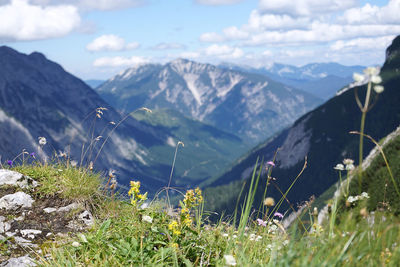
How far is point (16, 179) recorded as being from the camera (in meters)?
8.04

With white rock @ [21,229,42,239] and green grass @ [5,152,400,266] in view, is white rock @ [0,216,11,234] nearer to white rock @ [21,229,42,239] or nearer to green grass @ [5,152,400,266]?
white rock @ [21,229,42,239]

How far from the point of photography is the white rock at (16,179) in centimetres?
800

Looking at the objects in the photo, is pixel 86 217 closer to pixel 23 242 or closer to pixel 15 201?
pixel 23 242

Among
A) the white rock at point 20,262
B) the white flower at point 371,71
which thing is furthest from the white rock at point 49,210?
the white flower at point 371,71

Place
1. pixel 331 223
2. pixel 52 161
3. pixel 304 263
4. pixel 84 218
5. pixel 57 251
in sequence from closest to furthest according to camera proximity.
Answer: pixel 304 263
pixel 331 223
pixel 57 251
pixel 84 218
pixel 52 161

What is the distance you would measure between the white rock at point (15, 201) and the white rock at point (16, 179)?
389 mm

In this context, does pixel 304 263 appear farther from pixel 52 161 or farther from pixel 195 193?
pixel 52 161

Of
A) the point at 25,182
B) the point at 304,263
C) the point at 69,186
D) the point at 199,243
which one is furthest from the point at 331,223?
the point at 25,182

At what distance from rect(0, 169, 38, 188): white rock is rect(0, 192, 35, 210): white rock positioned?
0.39 meters

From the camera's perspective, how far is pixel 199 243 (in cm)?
526

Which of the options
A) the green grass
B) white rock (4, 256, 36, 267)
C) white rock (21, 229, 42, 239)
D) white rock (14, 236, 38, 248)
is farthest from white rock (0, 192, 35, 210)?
white rock (4, 256, 36, 267)

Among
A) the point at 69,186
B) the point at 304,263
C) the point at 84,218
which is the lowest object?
the point at 84,218

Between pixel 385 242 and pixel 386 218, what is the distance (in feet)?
0.74

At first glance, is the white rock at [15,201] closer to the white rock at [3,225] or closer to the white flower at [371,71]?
the white rock at [3,225]
